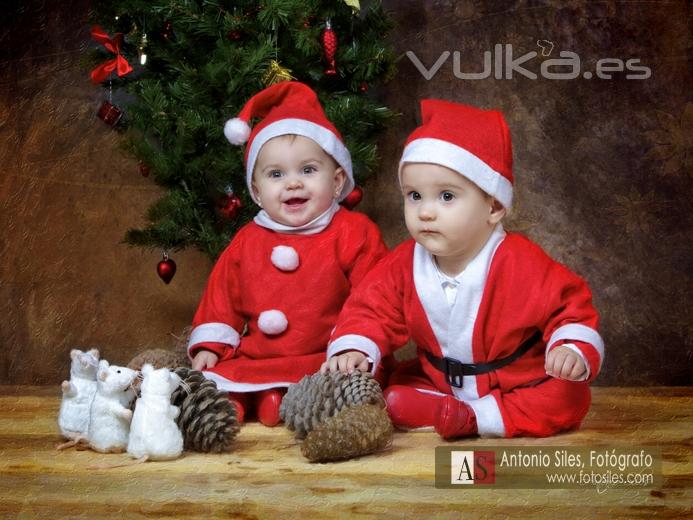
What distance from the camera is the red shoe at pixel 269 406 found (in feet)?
7.73

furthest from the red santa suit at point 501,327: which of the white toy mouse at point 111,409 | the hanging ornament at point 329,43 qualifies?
the hanging ornament at point 329,43

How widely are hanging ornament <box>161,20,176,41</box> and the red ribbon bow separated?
0.12 m

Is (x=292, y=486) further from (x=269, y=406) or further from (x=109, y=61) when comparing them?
(x=109, y=61)

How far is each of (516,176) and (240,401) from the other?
47.4 inches

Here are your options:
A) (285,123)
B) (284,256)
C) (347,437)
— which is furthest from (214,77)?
(347,437)

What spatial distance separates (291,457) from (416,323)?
449 millimetres

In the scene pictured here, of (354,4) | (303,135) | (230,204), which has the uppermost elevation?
(354,4)

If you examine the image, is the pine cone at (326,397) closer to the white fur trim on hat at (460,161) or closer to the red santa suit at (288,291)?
the red santa suit at (288,291)

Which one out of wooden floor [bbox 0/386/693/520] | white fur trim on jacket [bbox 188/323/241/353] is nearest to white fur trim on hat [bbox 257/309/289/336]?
white fur trim on jacket [bbox 188/323/241/353]

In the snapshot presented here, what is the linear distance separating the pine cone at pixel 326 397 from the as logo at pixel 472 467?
0.24 meters

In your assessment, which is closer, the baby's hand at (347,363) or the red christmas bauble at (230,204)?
the baby's hand at (347,363)

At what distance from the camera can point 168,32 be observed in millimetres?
2777

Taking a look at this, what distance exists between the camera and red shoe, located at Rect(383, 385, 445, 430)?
2.21 m

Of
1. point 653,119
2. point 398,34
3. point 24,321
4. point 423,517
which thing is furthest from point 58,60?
point 423,517
